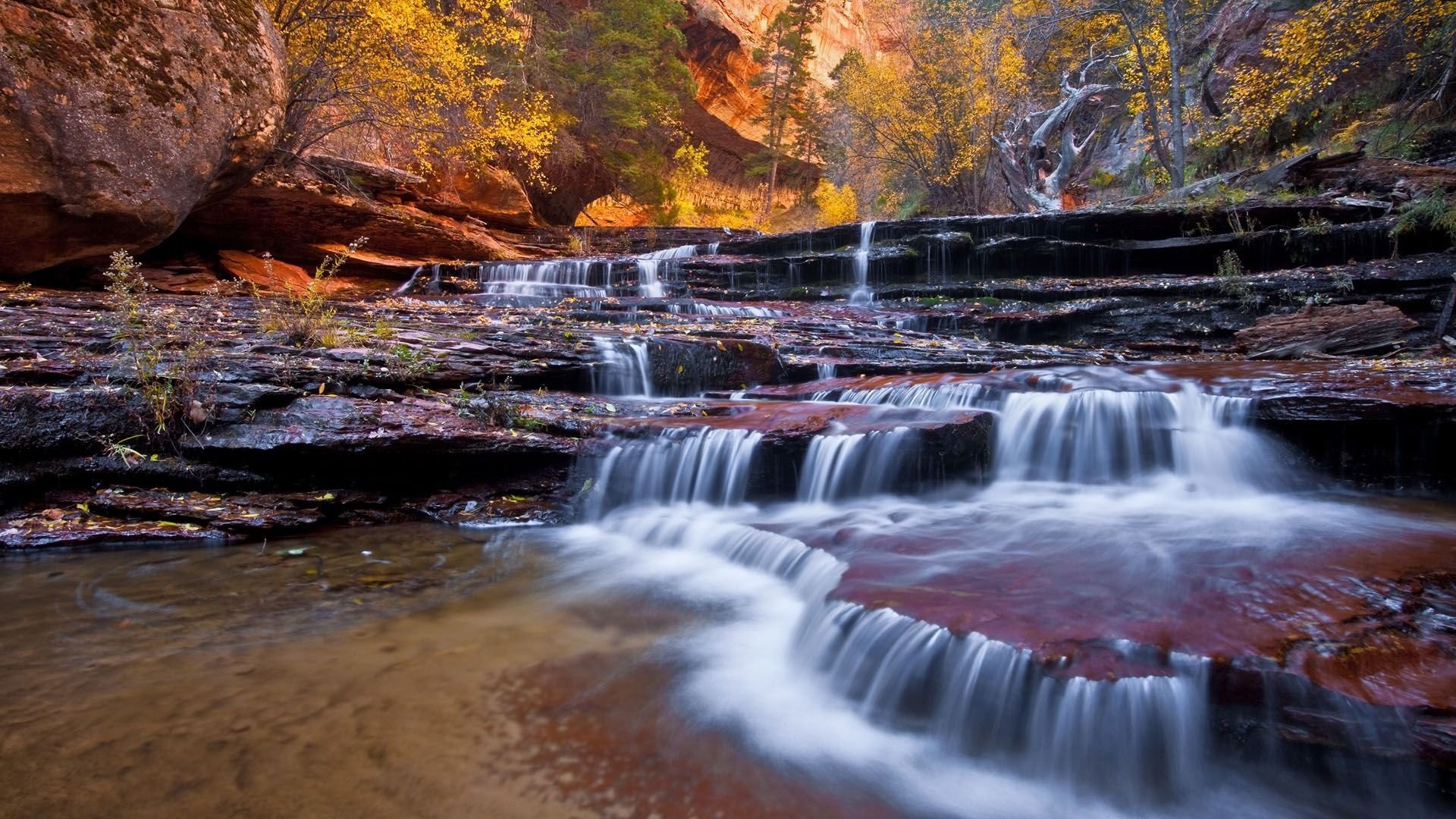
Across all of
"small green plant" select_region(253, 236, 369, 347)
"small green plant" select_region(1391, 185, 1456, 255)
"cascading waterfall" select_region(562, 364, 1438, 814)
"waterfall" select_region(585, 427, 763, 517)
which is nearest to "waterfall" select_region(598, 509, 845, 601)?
"cascading waterfall" select_region(562, 364, 1438, 814)

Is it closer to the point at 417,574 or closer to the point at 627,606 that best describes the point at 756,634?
the point at 627,606

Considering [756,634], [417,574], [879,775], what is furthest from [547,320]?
[879,775]

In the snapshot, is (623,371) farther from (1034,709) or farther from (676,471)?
(1034,709)

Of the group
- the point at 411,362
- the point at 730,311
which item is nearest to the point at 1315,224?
the point at 730,311

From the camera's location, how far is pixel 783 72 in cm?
3481

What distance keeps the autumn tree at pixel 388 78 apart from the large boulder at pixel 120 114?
1.34 meters

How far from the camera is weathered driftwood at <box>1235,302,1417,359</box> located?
7.95 metres

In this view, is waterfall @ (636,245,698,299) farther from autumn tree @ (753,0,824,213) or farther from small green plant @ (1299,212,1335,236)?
autumn tree @ (753,0,824,213)

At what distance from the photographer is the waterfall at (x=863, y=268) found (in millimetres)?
14031

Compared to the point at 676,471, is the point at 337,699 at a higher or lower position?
lower

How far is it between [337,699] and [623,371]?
544 cm

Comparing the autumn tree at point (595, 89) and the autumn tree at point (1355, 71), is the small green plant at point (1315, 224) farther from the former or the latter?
the autumn tree at point (595, 89)

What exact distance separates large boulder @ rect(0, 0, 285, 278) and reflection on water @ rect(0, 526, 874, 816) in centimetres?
494

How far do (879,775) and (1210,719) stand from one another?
3.98ft
